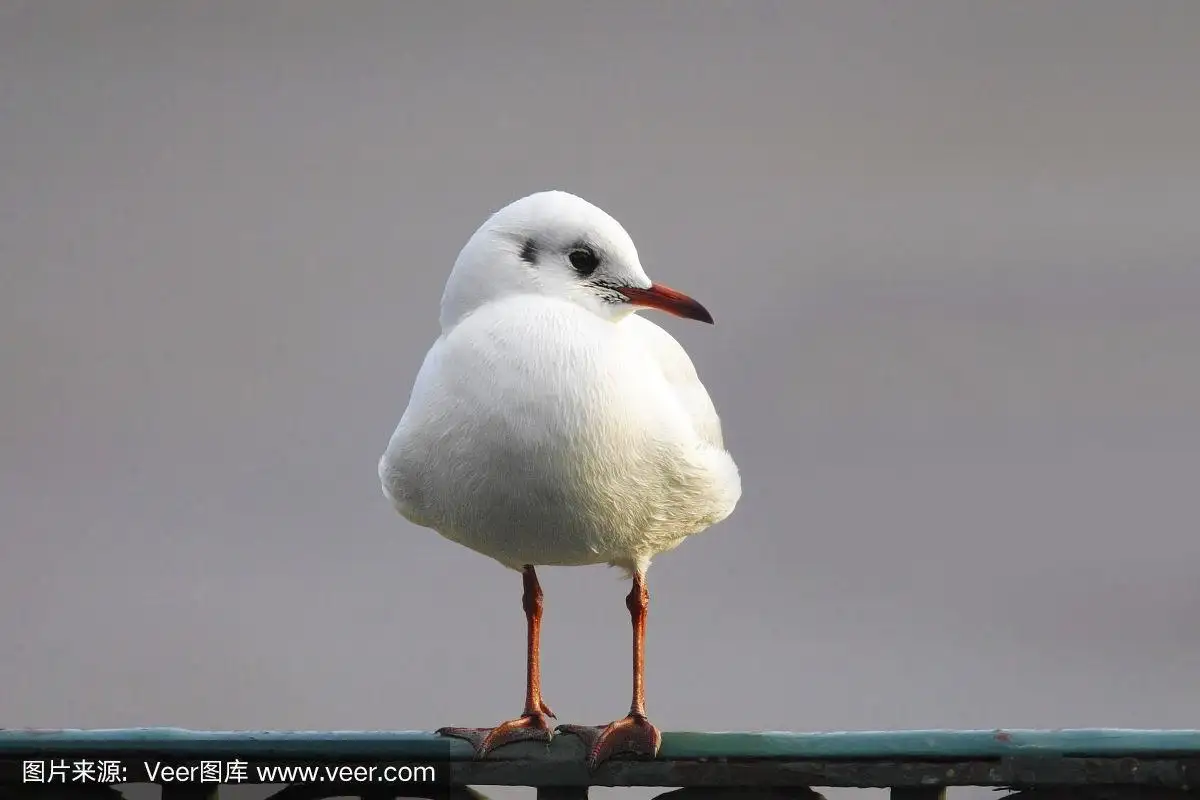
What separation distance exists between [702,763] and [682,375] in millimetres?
779

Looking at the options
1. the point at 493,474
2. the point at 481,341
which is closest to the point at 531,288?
the point at 481,341

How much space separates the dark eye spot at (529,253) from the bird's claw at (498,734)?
848mm

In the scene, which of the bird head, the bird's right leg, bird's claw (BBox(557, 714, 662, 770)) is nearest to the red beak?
the bird head

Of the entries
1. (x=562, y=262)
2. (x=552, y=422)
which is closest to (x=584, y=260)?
(x=562, y=262)

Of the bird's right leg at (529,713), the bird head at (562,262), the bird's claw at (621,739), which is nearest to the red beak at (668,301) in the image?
the bird head at (562,262)

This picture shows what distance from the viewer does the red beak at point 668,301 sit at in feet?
9.00

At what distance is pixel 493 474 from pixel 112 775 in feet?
2.67

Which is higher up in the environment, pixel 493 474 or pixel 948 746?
pixel 493 474

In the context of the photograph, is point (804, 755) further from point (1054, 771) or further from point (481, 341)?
point (481, 341)

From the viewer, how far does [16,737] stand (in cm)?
260

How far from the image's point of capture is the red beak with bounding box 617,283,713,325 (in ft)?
9.00

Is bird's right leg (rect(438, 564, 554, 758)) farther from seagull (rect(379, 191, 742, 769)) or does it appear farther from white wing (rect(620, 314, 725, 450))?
white wing (rect(620, 314, 725, 450))

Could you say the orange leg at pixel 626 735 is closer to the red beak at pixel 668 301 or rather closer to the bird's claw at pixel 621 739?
the bird's claw at pixel 621 739

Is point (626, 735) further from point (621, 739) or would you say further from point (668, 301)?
point (668, 301)
